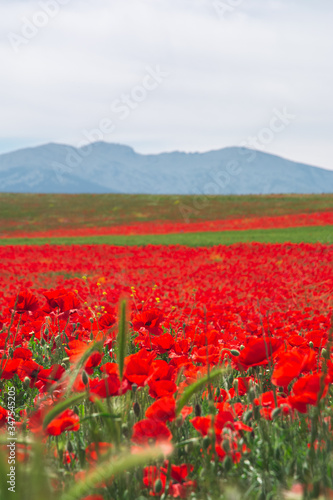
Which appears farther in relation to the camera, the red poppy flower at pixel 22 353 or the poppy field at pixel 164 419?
the red poppy flower at pixel 22 353

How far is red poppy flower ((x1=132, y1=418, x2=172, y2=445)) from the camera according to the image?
1.46m

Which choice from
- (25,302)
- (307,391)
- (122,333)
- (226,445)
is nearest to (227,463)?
(226,445)

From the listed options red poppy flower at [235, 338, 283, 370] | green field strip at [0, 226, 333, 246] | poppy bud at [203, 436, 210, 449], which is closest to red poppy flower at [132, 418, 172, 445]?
poppy bud at [203, 436, 210, 449]

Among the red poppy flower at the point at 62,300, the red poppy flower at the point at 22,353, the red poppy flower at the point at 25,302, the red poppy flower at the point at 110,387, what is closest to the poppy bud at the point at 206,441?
the red poppy flower at the point at 110,387

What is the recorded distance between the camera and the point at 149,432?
1.47 m

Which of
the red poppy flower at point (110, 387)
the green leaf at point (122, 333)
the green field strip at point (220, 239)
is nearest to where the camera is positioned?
the green leaf at point (122, 333)

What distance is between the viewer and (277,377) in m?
1.58

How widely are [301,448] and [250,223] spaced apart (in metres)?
37.3

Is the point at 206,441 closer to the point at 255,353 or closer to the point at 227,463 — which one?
the point at 227,463

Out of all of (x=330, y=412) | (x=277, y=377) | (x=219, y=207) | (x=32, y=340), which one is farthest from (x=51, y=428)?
(x=219, y=207)

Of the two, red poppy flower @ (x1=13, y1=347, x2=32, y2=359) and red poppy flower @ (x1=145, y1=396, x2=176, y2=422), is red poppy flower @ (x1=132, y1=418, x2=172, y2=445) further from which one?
red poppy flower @ (x1=13, y1=347, x2=32, y2=359)

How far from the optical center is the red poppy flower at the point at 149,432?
146 centimetres

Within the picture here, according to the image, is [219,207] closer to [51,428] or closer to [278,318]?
[278,318]

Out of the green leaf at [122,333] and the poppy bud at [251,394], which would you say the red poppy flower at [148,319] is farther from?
the green leaf at [122,333]
